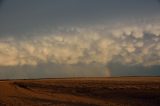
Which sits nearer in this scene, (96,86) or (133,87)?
(133,87)

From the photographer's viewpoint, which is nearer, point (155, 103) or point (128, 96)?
point (155, 103)

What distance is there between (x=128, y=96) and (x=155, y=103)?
3.28 metres

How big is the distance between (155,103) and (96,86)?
10.0 meters

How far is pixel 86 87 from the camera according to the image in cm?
2730

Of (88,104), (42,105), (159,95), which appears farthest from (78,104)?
(159,95)

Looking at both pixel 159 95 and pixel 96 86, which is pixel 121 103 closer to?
pixel 159 95

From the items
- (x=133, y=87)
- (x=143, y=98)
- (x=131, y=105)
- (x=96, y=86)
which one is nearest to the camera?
(x=131, y=105)

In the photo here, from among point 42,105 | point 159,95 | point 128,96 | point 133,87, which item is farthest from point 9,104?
point 133,87

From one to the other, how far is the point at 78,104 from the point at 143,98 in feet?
15.2

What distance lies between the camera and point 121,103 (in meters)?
18.0

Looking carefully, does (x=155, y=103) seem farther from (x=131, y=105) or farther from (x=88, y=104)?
(x=88, y=104)

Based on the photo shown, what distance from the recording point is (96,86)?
27.5m

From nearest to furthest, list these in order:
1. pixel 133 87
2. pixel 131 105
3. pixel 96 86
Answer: pixel 131 105 < pixel 133 87 < pixel 96 86

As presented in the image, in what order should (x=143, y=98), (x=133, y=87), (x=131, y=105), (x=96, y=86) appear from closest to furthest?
(x=131, y=105) < (x=143, y=98) < (x=133, y=87) < (x=96, y=86)
